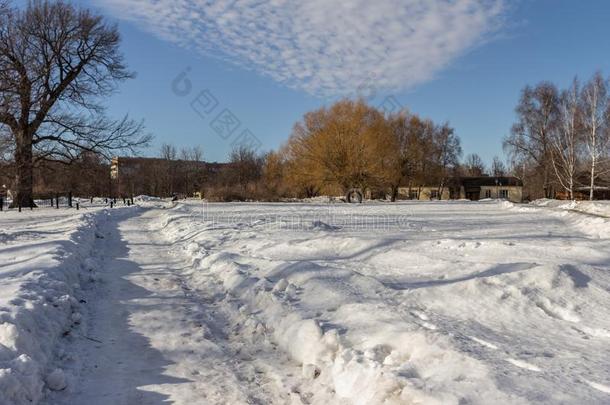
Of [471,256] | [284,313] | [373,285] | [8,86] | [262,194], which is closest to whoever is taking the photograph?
[284,313]

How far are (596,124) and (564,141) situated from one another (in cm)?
773

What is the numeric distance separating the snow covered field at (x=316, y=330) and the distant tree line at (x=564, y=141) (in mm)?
Result: 28182

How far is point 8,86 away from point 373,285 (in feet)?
37.7

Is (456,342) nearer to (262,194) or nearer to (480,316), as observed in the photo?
(480,316)

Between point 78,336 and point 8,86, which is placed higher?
point 8,86

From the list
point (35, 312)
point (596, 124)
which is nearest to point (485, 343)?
point (35, 312)

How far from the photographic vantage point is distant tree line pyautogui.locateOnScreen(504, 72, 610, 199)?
108ft

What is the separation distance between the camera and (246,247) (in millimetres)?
11477

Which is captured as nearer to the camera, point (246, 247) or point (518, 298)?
point (518, 298)

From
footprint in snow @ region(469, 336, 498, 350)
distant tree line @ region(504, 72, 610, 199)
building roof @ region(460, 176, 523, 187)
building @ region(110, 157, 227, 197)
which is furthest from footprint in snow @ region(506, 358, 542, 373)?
building roof @ region(460, 176, 523, 187)

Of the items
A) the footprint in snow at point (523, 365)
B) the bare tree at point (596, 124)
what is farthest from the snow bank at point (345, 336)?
the bare tree at point (596, 124)

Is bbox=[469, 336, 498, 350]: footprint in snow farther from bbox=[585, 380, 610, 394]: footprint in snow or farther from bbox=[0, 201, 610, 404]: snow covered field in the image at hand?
bbox=[585, 380, 610, 394]: footprint in snow

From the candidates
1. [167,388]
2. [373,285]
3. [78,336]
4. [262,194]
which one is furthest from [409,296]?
[262,194]

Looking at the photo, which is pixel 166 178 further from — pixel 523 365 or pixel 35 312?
pixel 523 365
